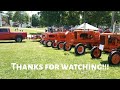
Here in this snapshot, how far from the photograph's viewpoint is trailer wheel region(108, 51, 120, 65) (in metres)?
7.26

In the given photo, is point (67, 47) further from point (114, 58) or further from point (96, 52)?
point (114, 58)

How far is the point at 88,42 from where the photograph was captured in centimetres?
1043

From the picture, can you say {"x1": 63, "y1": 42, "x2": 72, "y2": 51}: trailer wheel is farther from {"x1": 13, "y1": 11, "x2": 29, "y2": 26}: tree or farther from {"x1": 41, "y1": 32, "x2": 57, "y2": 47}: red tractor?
{"x1": 13, "y1": 11, "x2": 29, "y2": 26}: tree

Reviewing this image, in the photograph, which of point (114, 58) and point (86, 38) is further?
point (86, 38)

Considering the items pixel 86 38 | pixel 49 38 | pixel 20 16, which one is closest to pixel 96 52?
pixel 86 38

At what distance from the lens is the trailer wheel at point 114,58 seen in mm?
7258

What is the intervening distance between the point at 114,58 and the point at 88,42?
3.20 meters

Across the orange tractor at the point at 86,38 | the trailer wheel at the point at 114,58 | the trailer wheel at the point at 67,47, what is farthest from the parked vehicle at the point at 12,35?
the trailer wheel at the point at 114,58

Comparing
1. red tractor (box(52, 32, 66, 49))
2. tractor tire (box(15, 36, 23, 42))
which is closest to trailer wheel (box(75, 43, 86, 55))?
red tractor (box(52, 32, 66, 49))
